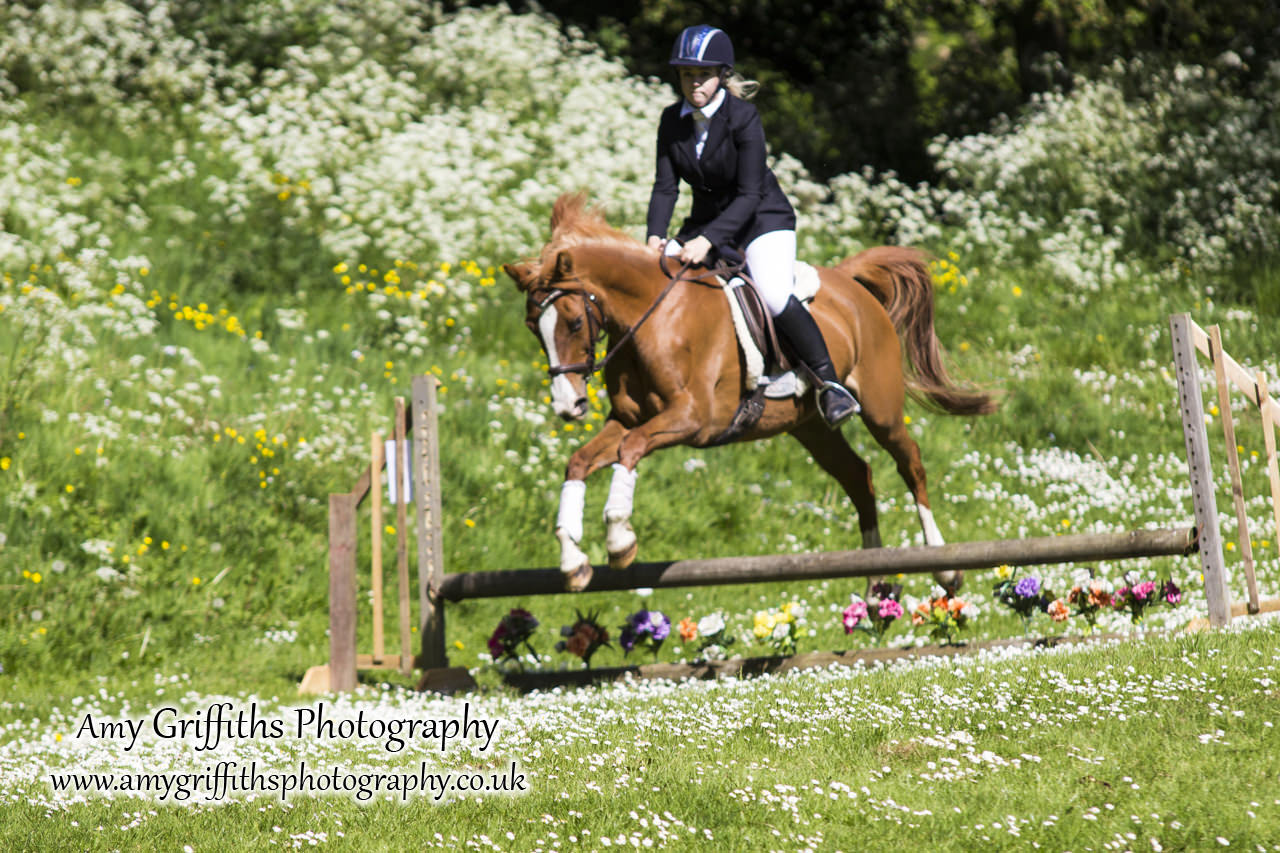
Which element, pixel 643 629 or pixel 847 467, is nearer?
pixel 643 629

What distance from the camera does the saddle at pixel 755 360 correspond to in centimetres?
730

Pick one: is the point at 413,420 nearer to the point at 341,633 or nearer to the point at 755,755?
the point at 341,633

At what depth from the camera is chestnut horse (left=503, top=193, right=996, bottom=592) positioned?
666 cm

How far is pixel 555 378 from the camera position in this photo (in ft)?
21.6

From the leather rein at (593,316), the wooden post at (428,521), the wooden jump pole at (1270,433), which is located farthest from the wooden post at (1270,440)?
the wooden post at (428,521)

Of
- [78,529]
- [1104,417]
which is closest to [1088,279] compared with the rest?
[1104,417]

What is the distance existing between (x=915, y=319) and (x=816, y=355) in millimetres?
1738

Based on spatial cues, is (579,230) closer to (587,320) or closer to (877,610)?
(587,320)

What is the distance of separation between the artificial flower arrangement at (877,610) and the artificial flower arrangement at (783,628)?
0.31 metres

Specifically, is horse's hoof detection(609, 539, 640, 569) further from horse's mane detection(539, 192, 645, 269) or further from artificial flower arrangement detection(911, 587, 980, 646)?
artificial flower arrangement detection(911, 587, 980, 646)

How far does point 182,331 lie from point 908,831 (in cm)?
959

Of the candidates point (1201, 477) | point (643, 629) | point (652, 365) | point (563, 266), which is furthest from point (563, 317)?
point (1201, 477)

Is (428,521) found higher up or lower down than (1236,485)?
higher up

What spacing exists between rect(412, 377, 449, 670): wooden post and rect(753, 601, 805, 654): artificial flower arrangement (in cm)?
190
